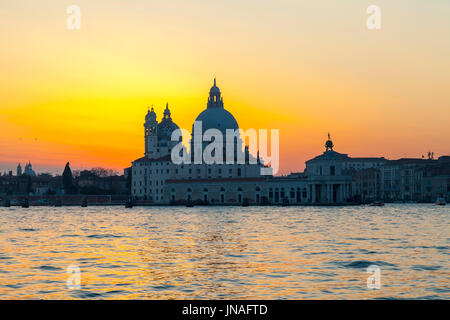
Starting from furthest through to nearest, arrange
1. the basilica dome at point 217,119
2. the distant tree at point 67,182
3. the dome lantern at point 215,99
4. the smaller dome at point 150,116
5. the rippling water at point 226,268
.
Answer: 1. the smaller dome at point 150,116
2. the distant tree at point 67,182
3. the dome lantern at point 215,99
4. the basilica dome at point 217,119
5. the rippling water at point 226,268

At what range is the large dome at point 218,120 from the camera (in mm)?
99188

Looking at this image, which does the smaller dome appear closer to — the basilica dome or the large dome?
the basilica dome

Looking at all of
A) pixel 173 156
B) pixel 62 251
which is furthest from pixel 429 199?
pixel 62 251

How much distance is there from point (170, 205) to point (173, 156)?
8717 mm

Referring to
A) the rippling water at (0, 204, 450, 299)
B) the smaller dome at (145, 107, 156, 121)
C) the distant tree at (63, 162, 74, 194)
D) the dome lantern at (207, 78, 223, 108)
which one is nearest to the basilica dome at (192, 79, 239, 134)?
the dome lantern at (207, 78, 223, 108)

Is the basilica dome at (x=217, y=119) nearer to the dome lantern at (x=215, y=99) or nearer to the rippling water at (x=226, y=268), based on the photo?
the dome lantern at (x=215, y=99)

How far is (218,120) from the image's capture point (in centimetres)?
9944

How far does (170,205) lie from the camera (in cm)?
9675

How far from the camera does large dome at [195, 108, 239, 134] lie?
99188mm

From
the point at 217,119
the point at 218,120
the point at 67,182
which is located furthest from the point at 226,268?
the point at 67,182

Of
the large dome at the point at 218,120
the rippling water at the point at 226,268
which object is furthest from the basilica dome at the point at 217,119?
the rippling water at the point at 226,268

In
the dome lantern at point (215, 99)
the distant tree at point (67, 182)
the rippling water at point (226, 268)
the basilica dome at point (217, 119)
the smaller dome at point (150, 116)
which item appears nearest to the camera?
the rippling water at point (226, 268)

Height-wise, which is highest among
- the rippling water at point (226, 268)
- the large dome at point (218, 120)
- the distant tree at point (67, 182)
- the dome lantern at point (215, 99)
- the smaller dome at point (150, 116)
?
the dome lantern at point (215, 99)
